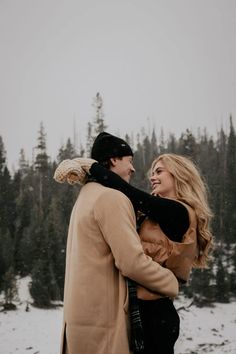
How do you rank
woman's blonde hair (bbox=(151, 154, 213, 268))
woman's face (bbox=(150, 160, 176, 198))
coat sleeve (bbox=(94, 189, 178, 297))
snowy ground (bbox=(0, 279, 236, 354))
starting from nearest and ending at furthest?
coat sleeve (bbox=(94, 189, 178, 297)), woman's blonde hair (bbox=(151, 154, 213, 268)), woman's face (bbox=(150, 160, 176, 198)), snowy ground (bbox=(0, 279, 236, 354))

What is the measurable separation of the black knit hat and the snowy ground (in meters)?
14.0

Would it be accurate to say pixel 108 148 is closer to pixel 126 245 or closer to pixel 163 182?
pixel 163 182

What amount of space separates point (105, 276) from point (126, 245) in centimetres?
28

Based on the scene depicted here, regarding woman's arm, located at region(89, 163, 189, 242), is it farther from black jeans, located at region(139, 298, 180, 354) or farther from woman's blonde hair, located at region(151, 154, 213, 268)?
black jeans, located at region(139, 298, 180, 354)

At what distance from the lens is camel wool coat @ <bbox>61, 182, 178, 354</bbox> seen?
2.08m

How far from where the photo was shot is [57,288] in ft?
87.2

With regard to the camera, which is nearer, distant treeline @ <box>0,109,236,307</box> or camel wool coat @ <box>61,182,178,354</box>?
camel wool coat @ <box>61,182,178,354</box>

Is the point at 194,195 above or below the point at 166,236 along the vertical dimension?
above

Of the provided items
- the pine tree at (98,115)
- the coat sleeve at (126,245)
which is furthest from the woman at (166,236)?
the pine tree at (98,115)

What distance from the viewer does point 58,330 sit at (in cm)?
1897

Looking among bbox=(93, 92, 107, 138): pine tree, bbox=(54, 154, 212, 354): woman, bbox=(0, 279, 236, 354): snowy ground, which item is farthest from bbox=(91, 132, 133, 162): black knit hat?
bbox=(93, 92, 107, 138): pine tree

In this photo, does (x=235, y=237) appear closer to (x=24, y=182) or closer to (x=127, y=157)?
(x=24, y=182)

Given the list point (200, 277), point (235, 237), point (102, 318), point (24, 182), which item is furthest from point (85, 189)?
point (24, 182)

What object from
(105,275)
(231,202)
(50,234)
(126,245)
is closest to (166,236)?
(126,245)
